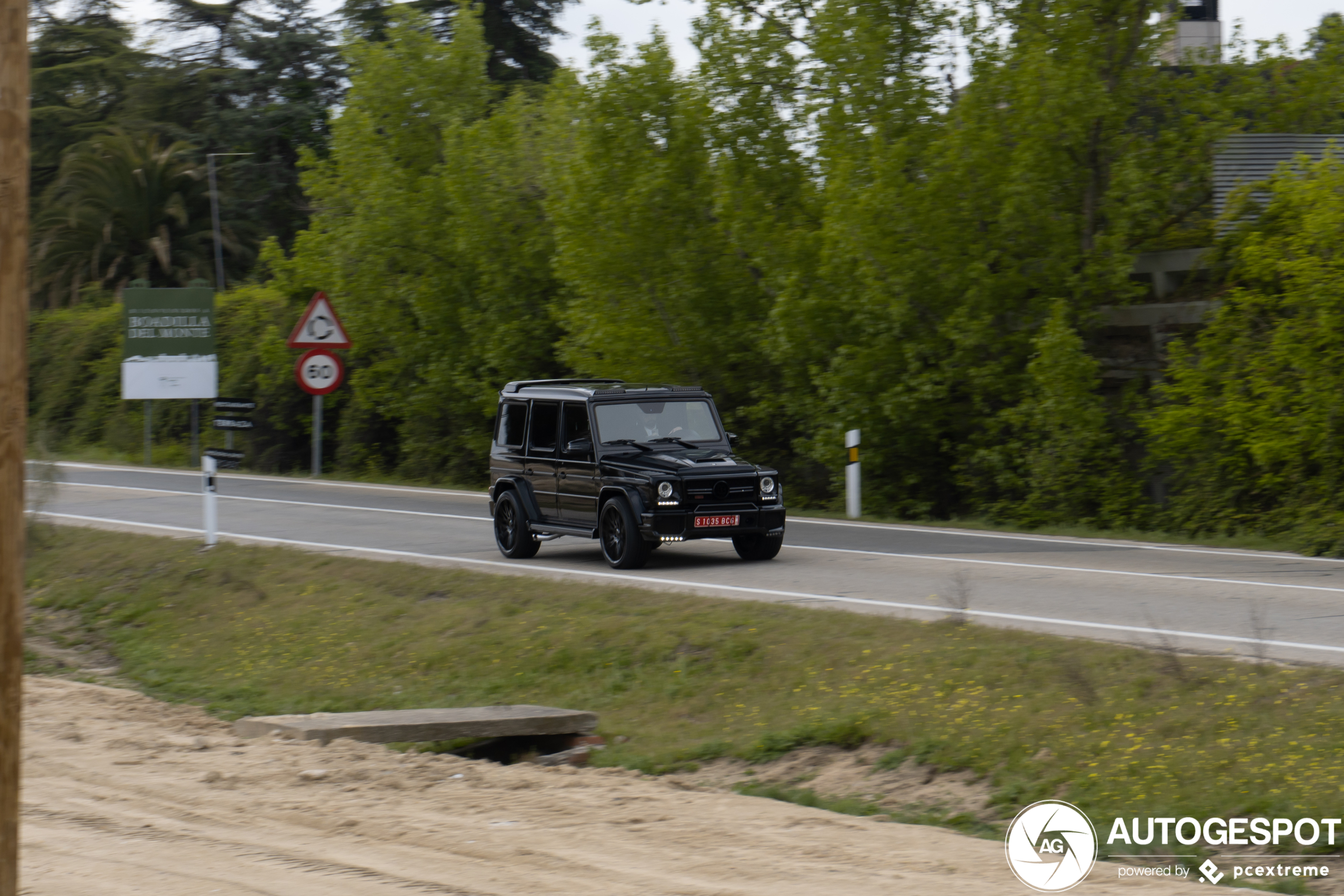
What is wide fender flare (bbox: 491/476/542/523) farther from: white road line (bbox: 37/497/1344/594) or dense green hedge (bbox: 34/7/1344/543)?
dense green hedge (bbox: 34/7/1344/543)

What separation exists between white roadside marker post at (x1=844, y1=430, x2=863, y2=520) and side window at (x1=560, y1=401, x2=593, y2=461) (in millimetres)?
5988

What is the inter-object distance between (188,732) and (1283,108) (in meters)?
17.8

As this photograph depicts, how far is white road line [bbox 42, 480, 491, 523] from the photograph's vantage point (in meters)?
21.7

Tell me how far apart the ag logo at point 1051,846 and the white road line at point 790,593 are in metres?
2.82

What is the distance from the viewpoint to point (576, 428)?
53.0ft

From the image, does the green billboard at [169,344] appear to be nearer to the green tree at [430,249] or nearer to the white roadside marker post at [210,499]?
the green tree at [430,249]

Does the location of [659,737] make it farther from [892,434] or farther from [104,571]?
[892,434]

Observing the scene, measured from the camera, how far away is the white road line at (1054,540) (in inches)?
637

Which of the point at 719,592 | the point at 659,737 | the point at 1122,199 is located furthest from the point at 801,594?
the point at 1122,199

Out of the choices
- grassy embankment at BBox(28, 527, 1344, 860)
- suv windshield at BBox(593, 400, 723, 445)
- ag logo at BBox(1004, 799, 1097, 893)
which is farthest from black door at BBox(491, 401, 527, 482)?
ag logo at BBox(1004, 799, 1097, 893)

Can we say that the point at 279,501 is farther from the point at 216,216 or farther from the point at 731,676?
the point at 216,216

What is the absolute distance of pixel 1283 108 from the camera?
21562 millimetres

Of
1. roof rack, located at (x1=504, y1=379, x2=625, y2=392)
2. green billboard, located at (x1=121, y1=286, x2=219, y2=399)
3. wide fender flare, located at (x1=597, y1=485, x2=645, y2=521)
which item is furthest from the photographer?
green billboard, located at (x1=121, y1=286, x2=219, y2=399)

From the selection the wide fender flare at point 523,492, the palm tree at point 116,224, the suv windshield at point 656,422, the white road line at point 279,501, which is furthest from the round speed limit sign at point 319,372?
the palm tree at point 116,224
